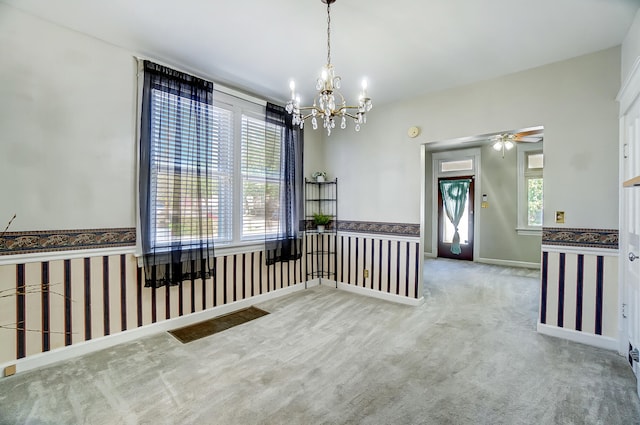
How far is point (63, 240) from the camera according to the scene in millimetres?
2350

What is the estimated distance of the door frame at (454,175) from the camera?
20.9 ft

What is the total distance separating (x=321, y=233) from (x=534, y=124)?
9.78ft

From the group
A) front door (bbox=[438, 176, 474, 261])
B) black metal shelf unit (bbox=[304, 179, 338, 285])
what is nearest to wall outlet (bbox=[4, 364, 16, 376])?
black metal shelf unit (bbox=[304, 179, 338, 285])

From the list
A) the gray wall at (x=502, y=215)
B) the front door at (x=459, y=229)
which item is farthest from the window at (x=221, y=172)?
the gray wall at (x=502, y=215)

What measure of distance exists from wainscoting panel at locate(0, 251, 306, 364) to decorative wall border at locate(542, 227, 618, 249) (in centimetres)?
366

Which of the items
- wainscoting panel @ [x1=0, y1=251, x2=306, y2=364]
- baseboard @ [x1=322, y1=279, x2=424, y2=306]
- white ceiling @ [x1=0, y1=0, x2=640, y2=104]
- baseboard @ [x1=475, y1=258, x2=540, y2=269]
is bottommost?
baseboard @ [x1=322, y1=279, x2=424, y2=306]

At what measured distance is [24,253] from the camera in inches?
86.0

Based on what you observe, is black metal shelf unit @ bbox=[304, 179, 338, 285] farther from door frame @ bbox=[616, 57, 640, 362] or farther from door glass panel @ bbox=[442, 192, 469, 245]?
door glass panel @ bbox=[442, 192, 469, 245]

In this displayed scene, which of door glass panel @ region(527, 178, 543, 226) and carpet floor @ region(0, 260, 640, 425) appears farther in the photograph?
door glass panel @ region(527, 178, 543, 226)

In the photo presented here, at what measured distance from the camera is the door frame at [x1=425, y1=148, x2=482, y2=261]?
20.9ft

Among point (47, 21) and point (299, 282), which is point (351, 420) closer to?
point (299, 282)

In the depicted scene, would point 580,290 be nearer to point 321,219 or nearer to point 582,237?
point 582,237

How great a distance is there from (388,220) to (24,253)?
3714mm

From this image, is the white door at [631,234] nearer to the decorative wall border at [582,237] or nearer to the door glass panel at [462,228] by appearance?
the decorative wall border at [582,237]
